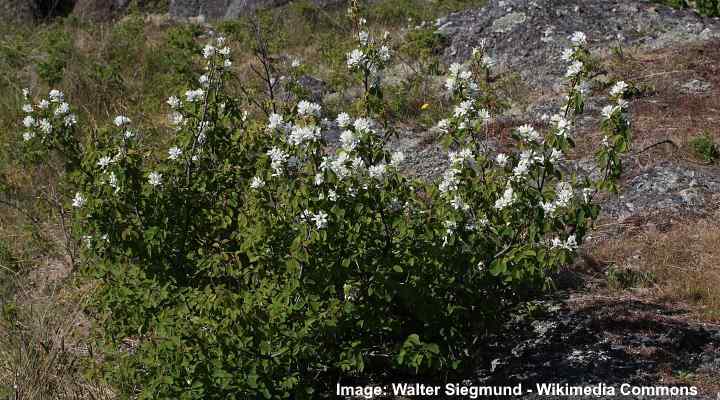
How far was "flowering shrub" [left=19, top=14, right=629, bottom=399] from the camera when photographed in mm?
3102

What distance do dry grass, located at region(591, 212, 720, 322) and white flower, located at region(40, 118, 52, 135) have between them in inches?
136

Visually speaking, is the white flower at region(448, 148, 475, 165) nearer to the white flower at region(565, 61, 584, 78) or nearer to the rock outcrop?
the white flower at region(565, 61, 584, 78)

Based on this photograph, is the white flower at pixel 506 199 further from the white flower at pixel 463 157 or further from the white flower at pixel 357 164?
the white flower at pixel 357 164

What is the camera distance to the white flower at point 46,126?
368cm

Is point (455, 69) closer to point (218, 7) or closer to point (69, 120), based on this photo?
point (69, 120)

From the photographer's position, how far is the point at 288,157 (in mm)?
3051

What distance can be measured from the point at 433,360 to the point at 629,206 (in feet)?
8.96

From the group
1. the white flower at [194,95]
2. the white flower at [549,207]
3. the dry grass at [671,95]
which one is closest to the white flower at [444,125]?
the white flower at [549,207]

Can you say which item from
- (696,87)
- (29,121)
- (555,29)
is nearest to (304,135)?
(29,121)

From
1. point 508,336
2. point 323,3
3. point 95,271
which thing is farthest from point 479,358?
point 323,3

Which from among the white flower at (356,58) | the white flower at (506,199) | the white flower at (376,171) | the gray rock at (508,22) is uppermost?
the gray rock at (508,22)

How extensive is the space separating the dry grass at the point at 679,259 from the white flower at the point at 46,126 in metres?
3.44

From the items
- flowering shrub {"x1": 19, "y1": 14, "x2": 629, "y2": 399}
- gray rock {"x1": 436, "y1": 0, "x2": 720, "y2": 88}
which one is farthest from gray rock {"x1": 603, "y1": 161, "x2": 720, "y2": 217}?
gray rock {"x1": 436, "y1": 0, "x2": 720, "y2": 88}

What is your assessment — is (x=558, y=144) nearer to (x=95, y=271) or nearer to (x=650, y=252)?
(x=650, y=252)
